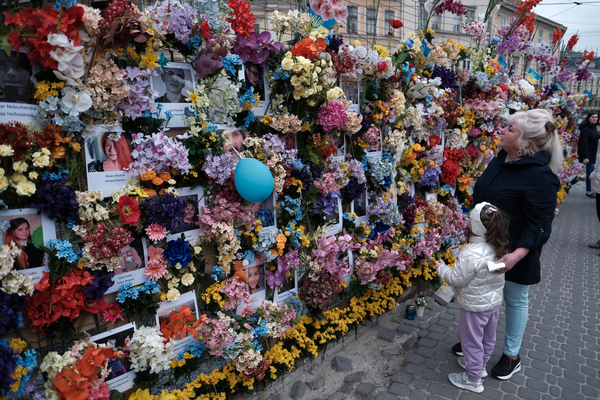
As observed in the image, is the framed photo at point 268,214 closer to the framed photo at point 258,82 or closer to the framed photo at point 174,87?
the framed photo at point 258,82

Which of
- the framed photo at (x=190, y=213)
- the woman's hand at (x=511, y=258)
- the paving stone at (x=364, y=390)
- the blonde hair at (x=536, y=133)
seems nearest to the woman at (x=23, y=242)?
the framed photo at (x=190, y=213)

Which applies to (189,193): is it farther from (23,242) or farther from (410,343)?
(410,343)

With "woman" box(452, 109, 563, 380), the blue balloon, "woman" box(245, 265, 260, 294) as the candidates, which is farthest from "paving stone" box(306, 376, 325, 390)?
the blue balloon

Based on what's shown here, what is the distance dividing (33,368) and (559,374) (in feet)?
11.8

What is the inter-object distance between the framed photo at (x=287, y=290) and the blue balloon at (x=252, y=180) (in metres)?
0.95

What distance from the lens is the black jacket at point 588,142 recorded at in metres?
8.77

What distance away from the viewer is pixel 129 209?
6.55 ft

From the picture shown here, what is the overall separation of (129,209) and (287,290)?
4.94 ft

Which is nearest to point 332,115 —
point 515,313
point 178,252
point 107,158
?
point 178,252

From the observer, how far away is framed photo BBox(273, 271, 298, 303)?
3035 millimetres

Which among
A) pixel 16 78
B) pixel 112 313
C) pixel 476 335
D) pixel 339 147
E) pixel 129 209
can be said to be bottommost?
pixel 476 335

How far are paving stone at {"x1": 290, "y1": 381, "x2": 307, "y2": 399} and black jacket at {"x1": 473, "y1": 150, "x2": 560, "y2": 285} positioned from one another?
178 cm

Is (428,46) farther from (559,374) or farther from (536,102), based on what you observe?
(536,102)

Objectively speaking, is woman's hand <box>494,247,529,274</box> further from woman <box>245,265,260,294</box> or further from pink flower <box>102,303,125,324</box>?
pink flower <box>102,303,125,324</box>
